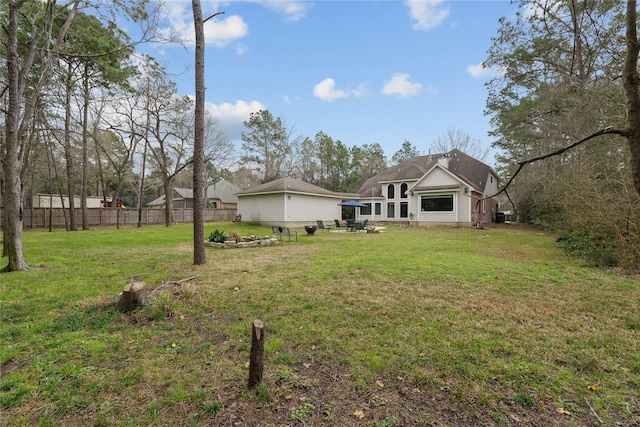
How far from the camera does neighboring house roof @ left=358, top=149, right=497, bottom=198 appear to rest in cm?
2347

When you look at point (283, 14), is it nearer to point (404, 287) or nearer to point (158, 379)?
point (404, 287)

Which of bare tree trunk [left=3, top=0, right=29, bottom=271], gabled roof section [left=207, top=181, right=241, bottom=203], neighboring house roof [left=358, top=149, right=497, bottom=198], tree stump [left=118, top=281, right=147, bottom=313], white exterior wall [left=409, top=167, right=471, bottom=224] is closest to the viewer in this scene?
tree stump [left=118, top=281, right=147, bottom=313]

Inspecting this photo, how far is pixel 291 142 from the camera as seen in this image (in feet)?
110

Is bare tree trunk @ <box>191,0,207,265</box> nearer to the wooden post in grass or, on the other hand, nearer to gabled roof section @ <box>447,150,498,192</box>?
the wooden post in grass

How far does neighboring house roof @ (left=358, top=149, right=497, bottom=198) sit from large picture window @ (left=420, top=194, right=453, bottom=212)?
244 centimetres

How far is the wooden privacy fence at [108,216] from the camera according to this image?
1846 centimetres

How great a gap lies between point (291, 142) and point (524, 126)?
23435mm

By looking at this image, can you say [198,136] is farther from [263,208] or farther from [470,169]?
[470,169]

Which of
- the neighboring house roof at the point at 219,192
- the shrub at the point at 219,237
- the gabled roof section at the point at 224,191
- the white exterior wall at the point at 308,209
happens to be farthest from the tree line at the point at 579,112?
the neighboring house roof at the point at 219,192

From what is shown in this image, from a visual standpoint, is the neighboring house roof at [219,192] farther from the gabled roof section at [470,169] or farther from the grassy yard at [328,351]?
the grassy yard at [328,351]

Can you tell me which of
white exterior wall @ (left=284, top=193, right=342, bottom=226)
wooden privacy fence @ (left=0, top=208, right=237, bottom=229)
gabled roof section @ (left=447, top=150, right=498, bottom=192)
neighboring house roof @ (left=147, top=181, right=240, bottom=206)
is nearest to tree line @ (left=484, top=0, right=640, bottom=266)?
gabled roof section @ (left=447, top=150, right=498, bottom=192)

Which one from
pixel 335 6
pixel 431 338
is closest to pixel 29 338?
pixel 431 338

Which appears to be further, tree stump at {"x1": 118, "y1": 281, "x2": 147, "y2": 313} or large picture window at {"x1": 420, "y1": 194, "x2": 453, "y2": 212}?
large picture window at {"x1": 420, "y1": 194, "x2": 453, "y2": 212}

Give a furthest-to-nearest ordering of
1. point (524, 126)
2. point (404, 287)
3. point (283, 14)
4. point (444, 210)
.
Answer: point (444, 210) → point (524, 126) → point (283, 14) → point (404, 287)
